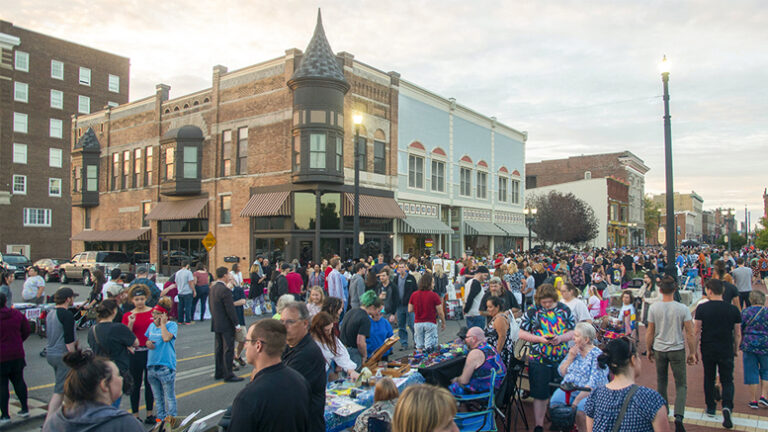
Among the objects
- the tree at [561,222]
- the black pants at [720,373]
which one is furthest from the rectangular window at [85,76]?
the black pants at [720,373]

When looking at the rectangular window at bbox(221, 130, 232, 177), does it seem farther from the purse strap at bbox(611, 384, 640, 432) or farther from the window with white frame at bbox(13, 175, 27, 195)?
the window with white frame at bbox(13, 175, 27, 195)

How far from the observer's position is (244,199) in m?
27.4

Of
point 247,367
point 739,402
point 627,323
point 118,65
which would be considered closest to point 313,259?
point 247,367

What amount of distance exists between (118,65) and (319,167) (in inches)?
1755

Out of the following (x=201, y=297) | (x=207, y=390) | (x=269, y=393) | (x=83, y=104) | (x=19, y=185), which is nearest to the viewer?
(x=269, y=393)

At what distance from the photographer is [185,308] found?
14.9 m

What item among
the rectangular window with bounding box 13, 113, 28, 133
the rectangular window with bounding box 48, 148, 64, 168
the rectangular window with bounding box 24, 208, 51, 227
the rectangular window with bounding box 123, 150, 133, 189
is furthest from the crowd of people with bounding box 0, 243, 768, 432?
the rectangular window with bounding box 48, 148, 64, 168

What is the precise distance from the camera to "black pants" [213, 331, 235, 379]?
8.38m

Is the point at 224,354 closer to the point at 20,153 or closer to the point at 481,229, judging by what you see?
the point at 481,229

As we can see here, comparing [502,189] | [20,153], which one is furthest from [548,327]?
[20,153]

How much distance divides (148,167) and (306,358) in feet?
110

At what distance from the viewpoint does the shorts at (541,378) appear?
20.2ft

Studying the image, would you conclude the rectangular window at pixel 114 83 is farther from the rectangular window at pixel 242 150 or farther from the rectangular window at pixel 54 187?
the rectangular window at pixel 242 150

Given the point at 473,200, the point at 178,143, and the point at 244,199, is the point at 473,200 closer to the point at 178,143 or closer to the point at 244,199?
the point at 244,199
